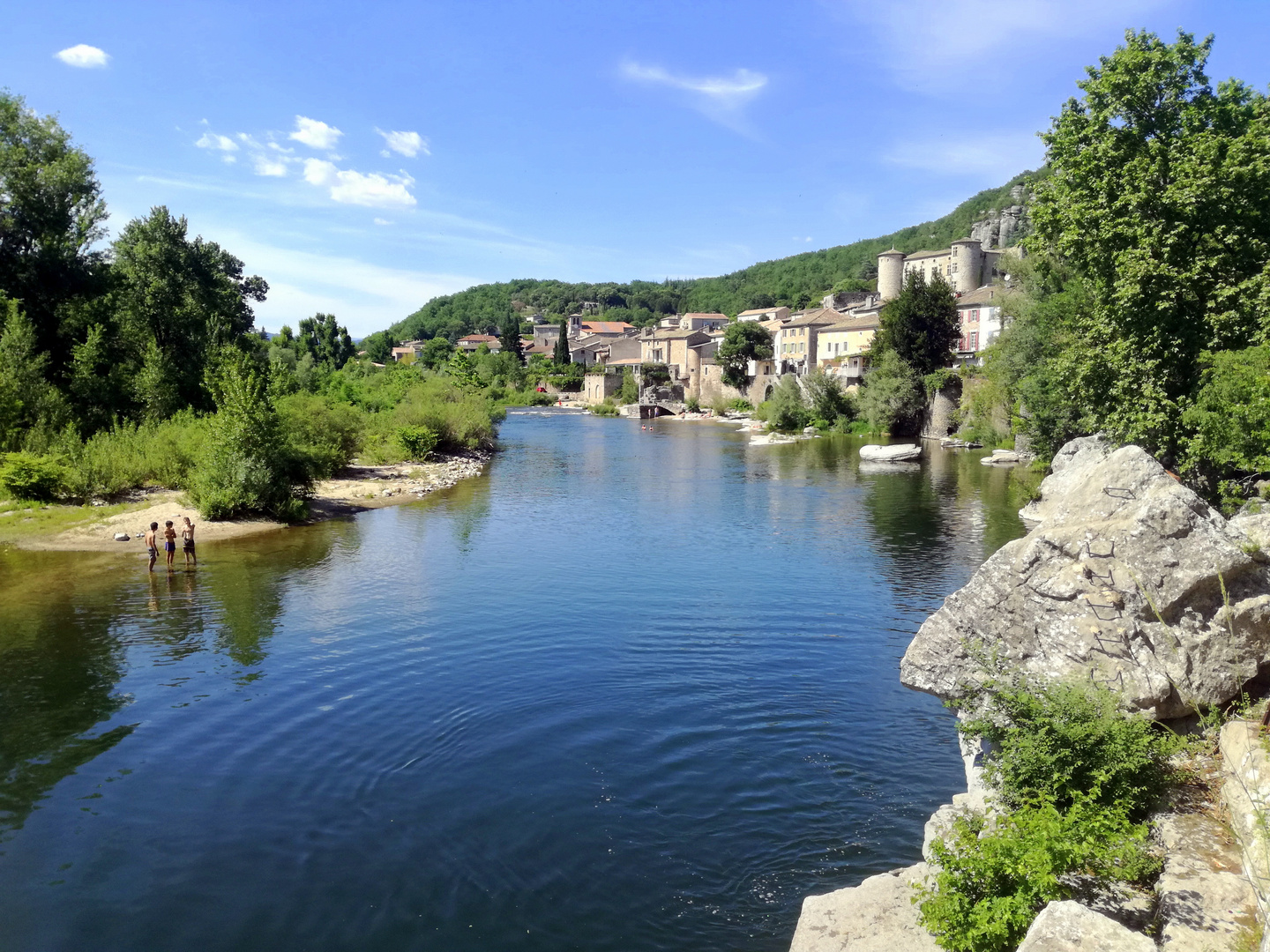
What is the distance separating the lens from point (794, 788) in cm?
1143

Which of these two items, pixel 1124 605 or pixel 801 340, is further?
pixel 801 340

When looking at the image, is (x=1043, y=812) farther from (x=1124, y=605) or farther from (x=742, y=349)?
(x=742, y=349)

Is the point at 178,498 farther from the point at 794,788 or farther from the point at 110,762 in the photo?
the point at 794,788

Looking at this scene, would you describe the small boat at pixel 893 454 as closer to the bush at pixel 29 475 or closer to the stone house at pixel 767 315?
the bush at pixel 29 475

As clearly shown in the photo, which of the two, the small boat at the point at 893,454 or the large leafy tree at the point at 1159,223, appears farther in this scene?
the small boat at the point at 893,454

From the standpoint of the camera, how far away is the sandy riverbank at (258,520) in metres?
27.5

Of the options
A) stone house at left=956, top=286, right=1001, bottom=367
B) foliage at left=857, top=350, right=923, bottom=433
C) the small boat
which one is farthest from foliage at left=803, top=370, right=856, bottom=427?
the small boat

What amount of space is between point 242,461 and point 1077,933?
31.3 metres

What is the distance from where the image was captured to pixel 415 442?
5219 centimetres

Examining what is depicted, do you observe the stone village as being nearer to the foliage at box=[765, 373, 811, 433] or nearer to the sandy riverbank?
the foliage at box=[765, 373, 811, 433]

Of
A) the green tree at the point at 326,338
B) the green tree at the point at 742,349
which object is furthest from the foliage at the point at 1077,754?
the green tree at the point at 326,338

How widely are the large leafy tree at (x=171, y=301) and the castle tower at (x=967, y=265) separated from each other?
3307 inches

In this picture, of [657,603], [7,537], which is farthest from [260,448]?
[657,603]

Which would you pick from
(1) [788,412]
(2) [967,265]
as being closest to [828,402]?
(1) [788,412]
